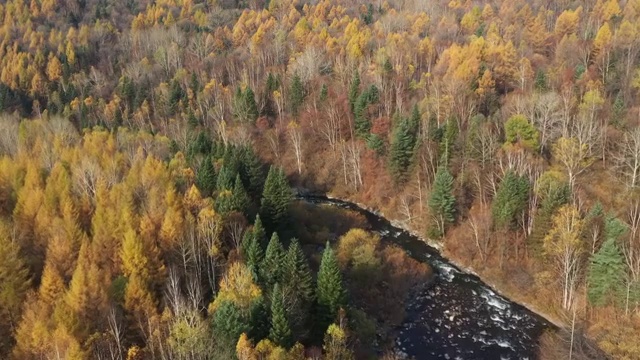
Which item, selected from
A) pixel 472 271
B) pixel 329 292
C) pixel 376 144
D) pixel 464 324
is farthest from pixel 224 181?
pixel 376 144

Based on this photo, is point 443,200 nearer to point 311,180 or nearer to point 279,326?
point 311,180

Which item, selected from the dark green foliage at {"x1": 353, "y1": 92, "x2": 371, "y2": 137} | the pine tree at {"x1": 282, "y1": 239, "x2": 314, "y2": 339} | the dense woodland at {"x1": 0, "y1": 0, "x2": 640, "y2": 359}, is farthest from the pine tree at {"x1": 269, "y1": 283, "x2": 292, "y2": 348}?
the dark green foliage at {"x1": 353, "y1": 92, "x2": 371, "y2": 137}

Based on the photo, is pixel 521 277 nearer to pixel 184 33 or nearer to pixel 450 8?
pixel 450 8

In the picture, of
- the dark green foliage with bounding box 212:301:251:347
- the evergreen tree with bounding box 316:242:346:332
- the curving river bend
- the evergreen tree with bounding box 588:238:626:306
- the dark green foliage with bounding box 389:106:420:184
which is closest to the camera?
the dark green foliage with bounding box 212:301:251:347

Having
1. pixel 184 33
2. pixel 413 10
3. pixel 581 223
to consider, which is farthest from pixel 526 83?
pixel 184 33

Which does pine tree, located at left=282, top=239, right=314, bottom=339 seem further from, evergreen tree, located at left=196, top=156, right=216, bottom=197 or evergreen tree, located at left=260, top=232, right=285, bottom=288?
evergreen tree, located at left=196, top=156, right=216, bottom=197
